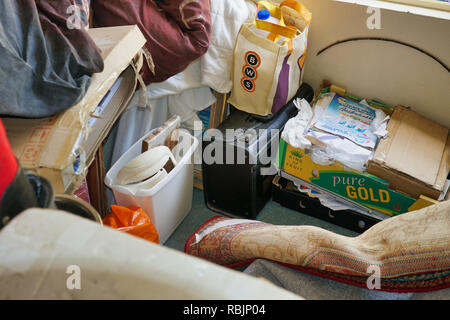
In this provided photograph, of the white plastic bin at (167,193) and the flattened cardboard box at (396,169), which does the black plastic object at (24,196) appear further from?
the flattened cardboard box at (396,169)

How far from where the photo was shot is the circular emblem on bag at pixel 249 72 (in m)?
1.66

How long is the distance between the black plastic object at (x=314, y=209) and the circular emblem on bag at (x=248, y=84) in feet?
1.51

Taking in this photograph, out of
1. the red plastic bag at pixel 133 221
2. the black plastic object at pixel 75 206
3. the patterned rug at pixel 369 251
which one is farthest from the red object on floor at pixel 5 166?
the red plastic bag at pixel 133 221

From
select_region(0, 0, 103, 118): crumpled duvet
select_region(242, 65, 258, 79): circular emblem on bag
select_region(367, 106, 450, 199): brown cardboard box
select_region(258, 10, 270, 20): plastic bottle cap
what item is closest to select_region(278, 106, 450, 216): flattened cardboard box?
Result: select_region(367, 106, 450, 199): brown cardboard box

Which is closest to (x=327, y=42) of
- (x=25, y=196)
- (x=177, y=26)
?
(x=177, y=26)

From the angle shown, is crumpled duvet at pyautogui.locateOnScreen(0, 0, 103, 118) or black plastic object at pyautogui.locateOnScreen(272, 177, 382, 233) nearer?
crumpled duvet at pyautogui.locateOnScreen(0, 0, 103, 118)

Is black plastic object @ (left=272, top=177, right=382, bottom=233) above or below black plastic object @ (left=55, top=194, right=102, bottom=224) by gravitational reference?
below

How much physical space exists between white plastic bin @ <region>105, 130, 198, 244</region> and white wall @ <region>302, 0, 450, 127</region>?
791 mm

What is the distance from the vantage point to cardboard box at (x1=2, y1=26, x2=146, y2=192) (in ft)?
2.99

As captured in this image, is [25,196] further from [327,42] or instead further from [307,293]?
[327,42]

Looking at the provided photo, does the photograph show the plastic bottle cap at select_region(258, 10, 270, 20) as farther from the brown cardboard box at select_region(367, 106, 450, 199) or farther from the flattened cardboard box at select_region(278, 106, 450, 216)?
the brown cardboard box at select_region(367, 106, 450, 199)

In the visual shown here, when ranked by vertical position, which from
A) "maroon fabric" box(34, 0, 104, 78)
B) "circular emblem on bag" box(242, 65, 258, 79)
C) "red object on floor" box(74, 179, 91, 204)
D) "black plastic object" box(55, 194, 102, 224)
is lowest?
"red object on floor" box(74, 179, 91, 204)

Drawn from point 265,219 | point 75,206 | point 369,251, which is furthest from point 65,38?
point 265,219
